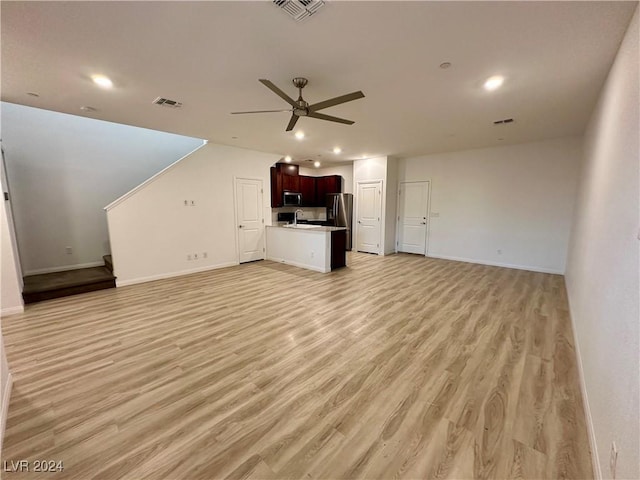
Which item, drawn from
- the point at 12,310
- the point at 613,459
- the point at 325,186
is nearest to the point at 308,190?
the point at 325,186

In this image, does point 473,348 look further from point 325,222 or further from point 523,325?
point 325,222

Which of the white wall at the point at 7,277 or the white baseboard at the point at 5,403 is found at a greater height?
the white wall at the point at 7,277

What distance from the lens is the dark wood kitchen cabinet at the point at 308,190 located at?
7.77 m

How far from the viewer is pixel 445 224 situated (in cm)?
662

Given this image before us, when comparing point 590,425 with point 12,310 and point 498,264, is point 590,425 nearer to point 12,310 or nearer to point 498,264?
point 498,264

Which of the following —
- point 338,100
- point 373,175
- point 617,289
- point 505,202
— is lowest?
point 617,289

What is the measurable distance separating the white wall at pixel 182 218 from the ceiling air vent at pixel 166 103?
6.36 ft

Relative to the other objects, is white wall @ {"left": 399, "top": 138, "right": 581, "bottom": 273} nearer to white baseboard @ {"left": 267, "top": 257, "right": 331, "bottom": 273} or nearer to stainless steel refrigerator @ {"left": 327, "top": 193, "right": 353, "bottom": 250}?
stainless steel refrigerator @ {"left": 327, "top": 193, "right": 353, "bottom": 250}

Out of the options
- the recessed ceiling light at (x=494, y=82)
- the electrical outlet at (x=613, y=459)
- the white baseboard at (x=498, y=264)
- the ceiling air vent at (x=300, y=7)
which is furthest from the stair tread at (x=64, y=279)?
the white baseboard at (x=498, y=264)

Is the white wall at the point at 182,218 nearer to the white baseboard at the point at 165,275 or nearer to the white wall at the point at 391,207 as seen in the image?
→ the white baseboard at the point at 165,275

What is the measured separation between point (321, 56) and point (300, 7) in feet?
1.91

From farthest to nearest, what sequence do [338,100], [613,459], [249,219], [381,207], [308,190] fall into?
1. [308,190]
2. [381,207]
3. [249,219]
4. [338,100]
5. [613,459]

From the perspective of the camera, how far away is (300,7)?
1.70 m

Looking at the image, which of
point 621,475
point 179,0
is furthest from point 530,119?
point 179,0
